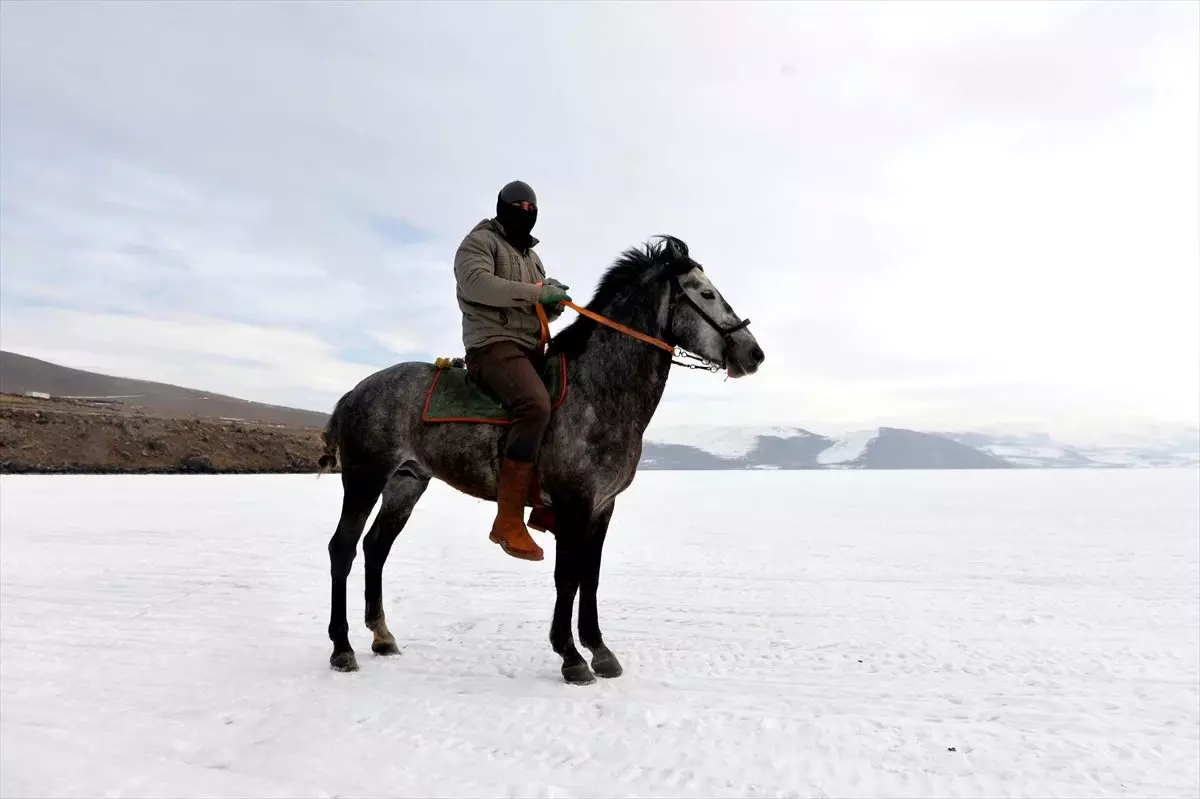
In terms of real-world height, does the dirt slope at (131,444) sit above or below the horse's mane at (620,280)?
below

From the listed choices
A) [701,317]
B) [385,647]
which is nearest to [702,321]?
[701,317]

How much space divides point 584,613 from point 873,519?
46.5 ft

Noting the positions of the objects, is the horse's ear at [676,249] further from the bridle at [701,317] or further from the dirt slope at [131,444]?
the dirt slope at [131,444]

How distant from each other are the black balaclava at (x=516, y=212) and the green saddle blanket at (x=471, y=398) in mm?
932

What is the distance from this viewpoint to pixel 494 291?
4.79 meters

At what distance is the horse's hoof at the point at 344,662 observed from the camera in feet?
16.8

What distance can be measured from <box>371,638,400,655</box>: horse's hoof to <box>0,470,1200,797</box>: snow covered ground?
0.12 m

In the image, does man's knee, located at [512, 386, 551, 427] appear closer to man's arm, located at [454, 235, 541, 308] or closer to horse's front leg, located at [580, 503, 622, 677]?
man's arm, located at [454, 235, 541, 308]

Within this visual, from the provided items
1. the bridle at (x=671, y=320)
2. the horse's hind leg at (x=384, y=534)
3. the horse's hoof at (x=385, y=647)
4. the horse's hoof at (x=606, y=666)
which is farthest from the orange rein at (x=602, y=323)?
the horse's hoof at (x=385, y=647)

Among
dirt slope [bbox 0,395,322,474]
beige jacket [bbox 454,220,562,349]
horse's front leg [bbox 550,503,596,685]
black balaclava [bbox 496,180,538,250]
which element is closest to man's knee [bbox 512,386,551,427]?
beige jacket [bbox 454,220,562,349]

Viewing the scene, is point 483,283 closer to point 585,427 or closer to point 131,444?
point 585,427

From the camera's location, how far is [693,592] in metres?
8.09

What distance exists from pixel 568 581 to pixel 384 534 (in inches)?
68.2

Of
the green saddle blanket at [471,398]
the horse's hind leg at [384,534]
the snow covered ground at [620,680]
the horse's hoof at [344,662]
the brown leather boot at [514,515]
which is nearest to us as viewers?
the snow covered ground at [620,680]
